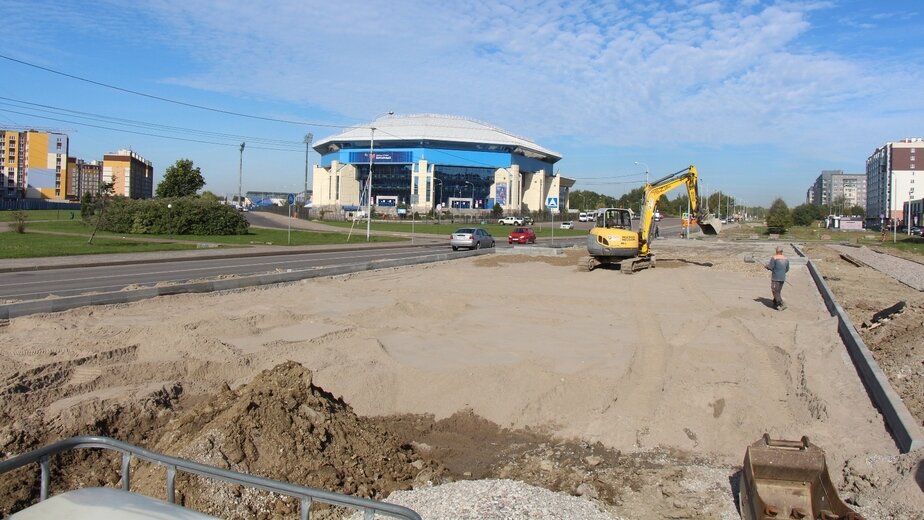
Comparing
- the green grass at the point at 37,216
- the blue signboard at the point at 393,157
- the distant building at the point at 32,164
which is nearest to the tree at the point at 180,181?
the green grass at the point at 37,216

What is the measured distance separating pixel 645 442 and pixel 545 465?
5.10 feet

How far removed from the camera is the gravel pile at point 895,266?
1282 inches

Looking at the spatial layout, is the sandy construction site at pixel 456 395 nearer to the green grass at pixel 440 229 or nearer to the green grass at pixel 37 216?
the green grass at pixel 440 229

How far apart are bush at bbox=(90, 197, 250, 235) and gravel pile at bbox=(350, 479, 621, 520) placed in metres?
48.3

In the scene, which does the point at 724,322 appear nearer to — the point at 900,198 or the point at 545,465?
the point at 545,465

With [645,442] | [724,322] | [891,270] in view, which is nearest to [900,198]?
[891,270]

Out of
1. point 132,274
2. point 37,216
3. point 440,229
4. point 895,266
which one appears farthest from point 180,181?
point 895,266

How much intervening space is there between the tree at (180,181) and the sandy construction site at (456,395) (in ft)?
226

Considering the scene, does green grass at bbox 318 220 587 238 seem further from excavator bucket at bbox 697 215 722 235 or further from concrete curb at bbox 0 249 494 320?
concrete curb at bbox 0 249 494 320

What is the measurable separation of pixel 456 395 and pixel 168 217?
149 feet

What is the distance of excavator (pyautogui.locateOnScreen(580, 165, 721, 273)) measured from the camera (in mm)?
28328

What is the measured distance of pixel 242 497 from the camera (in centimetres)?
621

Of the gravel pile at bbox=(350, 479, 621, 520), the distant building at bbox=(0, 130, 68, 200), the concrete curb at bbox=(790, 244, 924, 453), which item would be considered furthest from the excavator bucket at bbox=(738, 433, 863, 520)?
the distant building at bbox=(0, 130, 68, 200)

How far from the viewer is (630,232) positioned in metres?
28.7
